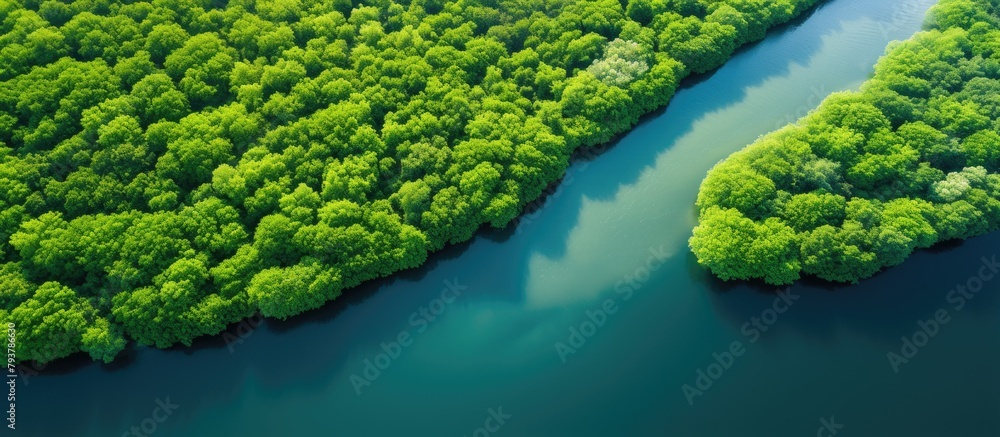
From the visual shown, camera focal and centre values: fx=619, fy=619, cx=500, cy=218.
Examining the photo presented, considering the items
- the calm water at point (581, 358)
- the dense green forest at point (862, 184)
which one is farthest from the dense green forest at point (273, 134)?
the dense green forest at point (862, 184)

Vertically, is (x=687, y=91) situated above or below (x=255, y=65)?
below

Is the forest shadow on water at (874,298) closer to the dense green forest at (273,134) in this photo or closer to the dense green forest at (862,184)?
the dense green forest at (862,184)

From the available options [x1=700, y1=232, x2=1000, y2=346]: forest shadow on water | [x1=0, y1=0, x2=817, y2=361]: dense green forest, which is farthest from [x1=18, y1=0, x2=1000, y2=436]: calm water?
[x1=0, y1=0, x2=817, y2=361]: dense green forest

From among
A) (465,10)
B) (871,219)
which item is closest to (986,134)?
(871,219)

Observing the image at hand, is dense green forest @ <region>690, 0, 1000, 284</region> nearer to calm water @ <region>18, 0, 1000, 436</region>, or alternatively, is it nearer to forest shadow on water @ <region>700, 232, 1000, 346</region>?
forest shadow on water @ <region>700, 232, 1000, 346</region>

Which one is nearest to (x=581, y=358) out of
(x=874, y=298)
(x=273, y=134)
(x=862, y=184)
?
(x=874, y=298)

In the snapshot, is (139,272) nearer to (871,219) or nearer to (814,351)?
(814,351)
